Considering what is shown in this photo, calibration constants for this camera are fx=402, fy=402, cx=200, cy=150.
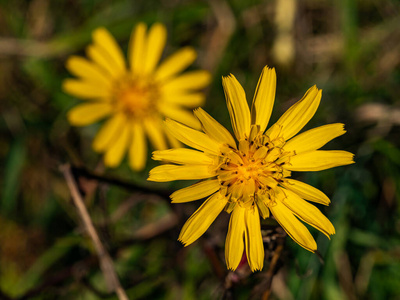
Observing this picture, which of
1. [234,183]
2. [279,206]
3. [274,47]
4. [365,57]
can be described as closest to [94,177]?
[234,183]

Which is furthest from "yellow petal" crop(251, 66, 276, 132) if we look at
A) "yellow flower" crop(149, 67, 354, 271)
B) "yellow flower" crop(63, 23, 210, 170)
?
"yellow flower" crop(63, 23, 210, 170)

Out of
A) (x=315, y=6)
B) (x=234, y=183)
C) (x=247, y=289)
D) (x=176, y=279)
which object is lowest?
(x=247, y=289)

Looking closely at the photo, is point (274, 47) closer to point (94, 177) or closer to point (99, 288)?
point (94, 177)

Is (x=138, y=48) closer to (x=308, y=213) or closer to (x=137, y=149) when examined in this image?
(x=137, y=149)

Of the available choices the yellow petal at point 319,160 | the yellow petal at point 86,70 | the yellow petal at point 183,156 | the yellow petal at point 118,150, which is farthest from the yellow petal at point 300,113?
the yellow petal at point 86,70

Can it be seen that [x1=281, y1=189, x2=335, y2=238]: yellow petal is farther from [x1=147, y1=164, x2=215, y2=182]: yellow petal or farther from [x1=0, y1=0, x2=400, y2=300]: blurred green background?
[x1=0, y1=0, x2=400, y2=300]: blurred green background

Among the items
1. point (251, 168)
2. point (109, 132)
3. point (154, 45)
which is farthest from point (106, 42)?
point (251, 168)
